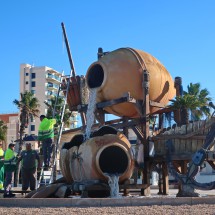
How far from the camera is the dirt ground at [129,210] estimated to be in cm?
847

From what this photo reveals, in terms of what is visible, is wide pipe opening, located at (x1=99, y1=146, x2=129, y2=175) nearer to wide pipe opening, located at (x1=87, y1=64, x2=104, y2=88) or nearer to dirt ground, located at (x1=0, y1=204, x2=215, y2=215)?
dirt ground, located at (x1=0, y1=204, x2=215, y2=215)

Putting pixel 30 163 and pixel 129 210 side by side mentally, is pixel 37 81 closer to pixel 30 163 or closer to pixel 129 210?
pixel 30 163

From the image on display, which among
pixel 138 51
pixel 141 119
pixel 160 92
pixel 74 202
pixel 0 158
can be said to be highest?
pixel 138 51

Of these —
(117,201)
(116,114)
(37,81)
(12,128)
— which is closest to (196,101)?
(116,114)

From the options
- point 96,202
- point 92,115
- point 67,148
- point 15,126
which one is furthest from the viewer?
point 15,126

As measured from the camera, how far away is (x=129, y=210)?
883 centimetres

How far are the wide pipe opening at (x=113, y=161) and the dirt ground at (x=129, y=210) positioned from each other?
130 inches

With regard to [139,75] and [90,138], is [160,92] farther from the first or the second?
[90,138]

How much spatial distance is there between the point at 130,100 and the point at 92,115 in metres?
1.74

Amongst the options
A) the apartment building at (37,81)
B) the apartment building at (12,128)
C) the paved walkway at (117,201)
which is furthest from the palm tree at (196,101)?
the apartment building at (37,81)

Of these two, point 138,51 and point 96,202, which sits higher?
point 138,51

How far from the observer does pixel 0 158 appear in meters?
13.8

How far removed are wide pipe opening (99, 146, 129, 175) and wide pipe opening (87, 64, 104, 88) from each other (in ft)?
12.1

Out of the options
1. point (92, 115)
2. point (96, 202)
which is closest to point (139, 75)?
point (92, 115)
